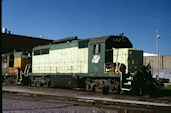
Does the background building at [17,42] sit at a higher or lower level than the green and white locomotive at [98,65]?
higher

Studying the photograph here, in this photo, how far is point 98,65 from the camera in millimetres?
14445

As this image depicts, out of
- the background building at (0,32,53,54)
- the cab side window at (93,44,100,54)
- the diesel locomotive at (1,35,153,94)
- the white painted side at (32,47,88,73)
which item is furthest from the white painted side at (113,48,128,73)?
the background building at (0,32,53,54)

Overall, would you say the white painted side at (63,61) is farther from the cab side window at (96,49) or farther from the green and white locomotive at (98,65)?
the cab side window at (96,49)

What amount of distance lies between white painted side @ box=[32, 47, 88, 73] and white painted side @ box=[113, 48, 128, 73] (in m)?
2.37

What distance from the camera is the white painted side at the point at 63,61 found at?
15.7 metres

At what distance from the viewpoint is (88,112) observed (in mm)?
6848

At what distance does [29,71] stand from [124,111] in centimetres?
1635

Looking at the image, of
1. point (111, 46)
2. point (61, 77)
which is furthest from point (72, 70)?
point (111, 46)

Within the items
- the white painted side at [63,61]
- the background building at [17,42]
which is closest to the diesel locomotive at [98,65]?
the white painted side at [63,61]

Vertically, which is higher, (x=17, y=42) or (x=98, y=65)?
(x=17, y=42)

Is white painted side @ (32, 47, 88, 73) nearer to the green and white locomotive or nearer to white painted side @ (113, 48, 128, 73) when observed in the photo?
the green and white locomotive

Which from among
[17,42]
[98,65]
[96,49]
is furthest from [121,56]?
[17,42]

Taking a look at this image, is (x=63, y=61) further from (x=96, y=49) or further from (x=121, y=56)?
(x=121, y=56)

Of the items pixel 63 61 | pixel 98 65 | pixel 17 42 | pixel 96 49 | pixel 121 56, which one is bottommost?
pixel 98 65
